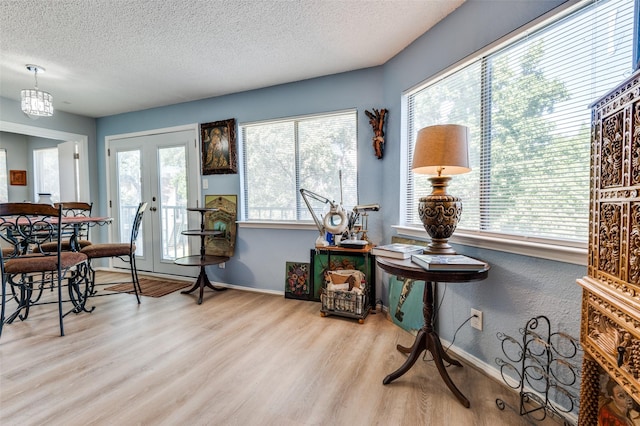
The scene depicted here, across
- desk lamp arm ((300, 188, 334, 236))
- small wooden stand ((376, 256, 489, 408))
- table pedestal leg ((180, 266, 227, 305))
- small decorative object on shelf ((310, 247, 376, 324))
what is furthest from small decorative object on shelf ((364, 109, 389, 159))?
table pedestal leg ((180, 266, 227, 305))

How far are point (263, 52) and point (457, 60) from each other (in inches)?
60.8

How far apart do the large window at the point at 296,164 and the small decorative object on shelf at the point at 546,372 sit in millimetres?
1718

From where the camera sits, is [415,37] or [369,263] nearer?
[415,37]

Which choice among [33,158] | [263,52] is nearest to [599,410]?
[263,52]

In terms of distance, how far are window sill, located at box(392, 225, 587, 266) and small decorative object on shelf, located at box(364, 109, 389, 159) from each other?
1.07 m

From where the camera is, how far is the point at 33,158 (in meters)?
5.13

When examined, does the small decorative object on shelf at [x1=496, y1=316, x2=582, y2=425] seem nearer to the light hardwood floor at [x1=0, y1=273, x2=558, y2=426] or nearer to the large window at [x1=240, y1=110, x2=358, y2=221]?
the light hardwood floor at [x1=0, y1=273, x2=558, y2=426]

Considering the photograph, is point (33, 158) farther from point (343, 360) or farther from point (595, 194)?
point (595, 194)

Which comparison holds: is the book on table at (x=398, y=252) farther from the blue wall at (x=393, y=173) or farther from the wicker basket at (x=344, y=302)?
the wicker basket at (x=344, y=302)

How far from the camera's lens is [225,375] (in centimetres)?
169

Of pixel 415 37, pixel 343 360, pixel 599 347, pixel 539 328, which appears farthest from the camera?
pixel 415 37

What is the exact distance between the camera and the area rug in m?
3.25

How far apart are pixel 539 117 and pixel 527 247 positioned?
2.21ft

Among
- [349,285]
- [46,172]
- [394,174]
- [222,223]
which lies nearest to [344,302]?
[349,285]
